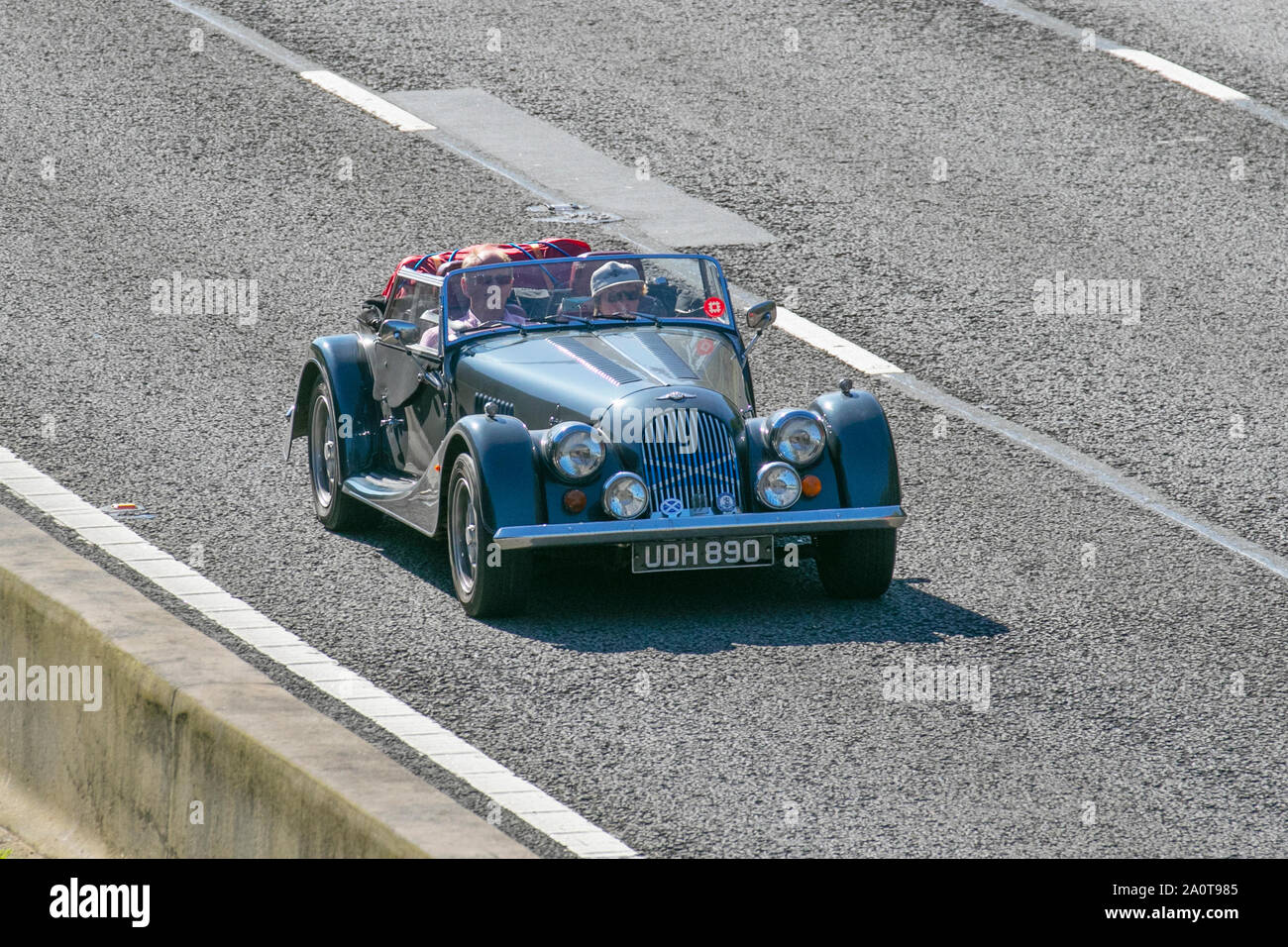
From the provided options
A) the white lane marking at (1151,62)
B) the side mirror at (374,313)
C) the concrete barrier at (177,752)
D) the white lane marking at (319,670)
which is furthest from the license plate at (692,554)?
the white lane marking at (1151,62)

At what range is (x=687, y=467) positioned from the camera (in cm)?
857

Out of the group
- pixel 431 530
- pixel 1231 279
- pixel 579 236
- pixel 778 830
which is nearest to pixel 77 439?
pixel 431 530

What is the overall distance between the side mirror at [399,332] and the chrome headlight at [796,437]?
1.92 m

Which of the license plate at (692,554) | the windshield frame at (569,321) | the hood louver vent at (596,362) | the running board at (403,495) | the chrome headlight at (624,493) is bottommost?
the running board at (403,495)

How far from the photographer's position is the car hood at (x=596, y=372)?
8719 millimetres

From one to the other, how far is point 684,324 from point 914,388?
11.3ft

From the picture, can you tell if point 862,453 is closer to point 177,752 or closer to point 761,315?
point 761,315

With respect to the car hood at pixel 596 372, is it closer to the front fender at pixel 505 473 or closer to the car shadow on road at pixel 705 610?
the front fender at pixel 505 473

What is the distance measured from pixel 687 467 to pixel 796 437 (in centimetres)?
52

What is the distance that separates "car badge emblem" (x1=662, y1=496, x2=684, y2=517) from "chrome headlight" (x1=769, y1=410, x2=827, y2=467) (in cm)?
53

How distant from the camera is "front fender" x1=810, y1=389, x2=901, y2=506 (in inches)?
344
